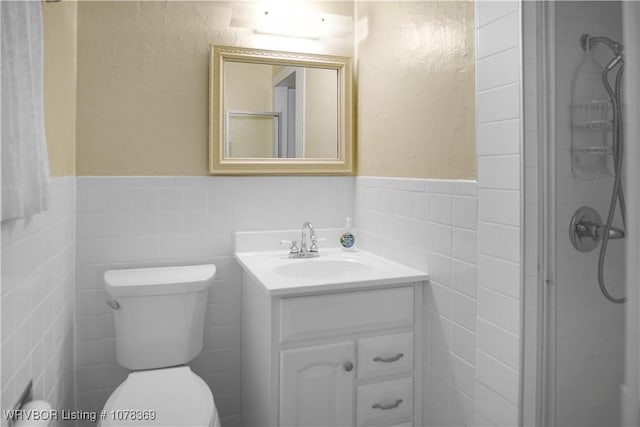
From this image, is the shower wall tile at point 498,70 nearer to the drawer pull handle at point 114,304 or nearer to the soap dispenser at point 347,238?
the soap dispenser at point 347,238

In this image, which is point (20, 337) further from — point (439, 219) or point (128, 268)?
point (439, 219)

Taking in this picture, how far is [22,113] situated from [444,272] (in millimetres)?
1358

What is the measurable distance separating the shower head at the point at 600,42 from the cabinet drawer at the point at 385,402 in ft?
4.18

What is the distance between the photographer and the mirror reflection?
2.14 metres

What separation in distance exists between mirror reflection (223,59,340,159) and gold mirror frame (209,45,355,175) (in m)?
0.02

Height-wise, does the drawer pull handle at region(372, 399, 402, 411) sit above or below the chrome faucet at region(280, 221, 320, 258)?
below

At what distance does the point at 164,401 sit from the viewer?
1509 millimetres

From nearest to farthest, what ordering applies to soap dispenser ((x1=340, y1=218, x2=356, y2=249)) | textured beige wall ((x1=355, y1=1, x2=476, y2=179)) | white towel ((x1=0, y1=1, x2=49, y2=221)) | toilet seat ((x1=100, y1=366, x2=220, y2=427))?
1. white towel ((x1=0, y1=1, x2=49, y2=221))
2. toilet seat ((x1=100, y1=366, x2=220, y2=427))
3. textured beige wall ((x1=355, y1=1, x2=476, y2=179))
4. soap dispenser ((x1=340, y1=218, x2=356, y2=249))

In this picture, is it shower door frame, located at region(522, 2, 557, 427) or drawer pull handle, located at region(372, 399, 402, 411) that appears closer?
shower door frame, located at region(522, 2, 557, 427)

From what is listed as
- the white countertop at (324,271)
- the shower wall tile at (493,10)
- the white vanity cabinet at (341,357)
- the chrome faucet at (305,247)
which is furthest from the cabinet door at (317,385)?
the shower wall tile at (493,10)

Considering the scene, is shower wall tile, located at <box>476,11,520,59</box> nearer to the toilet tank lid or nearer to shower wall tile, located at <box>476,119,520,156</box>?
shower wall tile, located at <box>476,119,520,156</box>

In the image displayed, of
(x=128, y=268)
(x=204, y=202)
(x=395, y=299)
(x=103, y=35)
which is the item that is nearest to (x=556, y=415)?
(x=395, y=299)

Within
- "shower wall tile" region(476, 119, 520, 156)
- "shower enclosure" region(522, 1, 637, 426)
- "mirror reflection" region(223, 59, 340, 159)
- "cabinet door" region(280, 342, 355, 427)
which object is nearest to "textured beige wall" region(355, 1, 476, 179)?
"shower wall tile" region(476, 119, 520, 156)

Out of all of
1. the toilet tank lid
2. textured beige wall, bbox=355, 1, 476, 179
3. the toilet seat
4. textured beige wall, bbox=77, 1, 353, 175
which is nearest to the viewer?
the toilet seat
